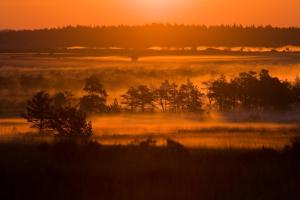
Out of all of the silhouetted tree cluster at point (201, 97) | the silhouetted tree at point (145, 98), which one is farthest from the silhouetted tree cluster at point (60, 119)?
the silhouetted tree at point (145, 98)

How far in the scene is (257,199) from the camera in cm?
1541

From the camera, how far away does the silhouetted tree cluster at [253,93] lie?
169 ft

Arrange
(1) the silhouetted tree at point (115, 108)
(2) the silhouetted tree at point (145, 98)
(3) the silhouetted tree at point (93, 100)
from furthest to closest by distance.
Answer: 1. (2) the silhouetted tree at point (145, 98)
2. (1) the silhouetted tree at point (115, 108)
3. (3) the silhouetted tree at point (93, 100)

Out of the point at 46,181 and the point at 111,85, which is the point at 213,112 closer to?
the point at 111,85

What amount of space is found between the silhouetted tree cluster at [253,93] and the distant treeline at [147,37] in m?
29.7

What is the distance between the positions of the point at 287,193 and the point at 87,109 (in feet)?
104

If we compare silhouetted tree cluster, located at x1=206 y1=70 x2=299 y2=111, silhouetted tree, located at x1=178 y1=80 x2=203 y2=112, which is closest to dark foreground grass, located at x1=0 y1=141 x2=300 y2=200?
silhouetted tree cluster, located at x1=206 y1=70 x2=299 y2=111

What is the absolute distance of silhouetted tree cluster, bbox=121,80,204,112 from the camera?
53469 mm

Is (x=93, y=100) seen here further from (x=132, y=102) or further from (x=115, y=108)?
(x=132, y=102)

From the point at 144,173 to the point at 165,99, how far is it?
3752cm

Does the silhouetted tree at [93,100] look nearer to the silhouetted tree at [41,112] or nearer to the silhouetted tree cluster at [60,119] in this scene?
the silhouetted tree at [41,112]

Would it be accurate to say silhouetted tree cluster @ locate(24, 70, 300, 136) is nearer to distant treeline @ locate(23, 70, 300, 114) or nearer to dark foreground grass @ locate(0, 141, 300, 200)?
distant treeline @ locate(23, 70, 300, 114)

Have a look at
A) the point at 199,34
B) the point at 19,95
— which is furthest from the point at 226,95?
the point at 199,34

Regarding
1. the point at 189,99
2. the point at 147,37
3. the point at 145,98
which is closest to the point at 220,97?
the point at 189,99
